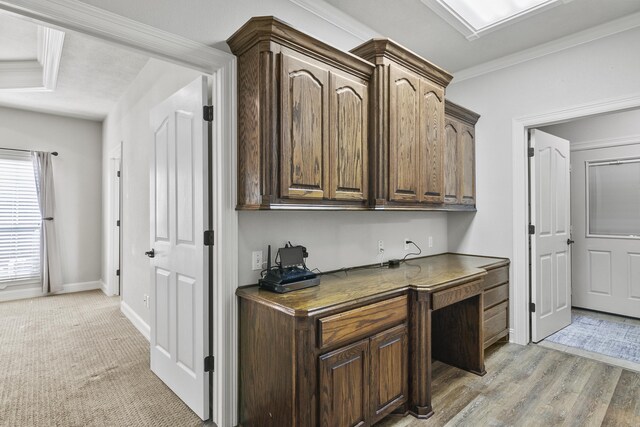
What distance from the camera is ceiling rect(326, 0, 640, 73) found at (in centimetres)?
260

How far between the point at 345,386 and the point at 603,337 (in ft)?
10.5

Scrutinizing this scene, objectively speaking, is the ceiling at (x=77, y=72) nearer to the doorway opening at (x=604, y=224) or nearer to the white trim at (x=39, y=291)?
the white trim at (x=39, y=291)

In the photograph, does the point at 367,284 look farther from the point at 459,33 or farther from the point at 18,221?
the point at 18,221

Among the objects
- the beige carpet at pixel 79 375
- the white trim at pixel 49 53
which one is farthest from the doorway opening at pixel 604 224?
the white trim at pixel 49 53

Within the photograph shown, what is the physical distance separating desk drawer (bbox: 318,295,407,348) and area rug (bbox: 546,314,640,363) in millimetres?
2360

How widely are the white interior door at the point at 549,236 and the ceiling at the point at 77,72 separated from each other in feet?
12.9

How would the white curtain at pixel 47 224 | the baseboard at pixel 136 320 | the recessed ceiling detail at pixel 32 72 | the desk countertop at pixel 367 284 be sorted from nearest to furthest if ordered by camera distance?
the desk countertop at pixel 367 284 < the baseboard at pixel 136 320 < the recessed ceiling detail at pixel 32 72 < the white curtain at pixel 47 224

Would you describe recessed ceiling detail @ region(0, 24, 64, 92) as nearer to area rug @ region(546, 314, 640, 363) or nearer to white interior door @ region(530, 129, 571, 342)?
white interior door @ region(530, 129, 571, 342)

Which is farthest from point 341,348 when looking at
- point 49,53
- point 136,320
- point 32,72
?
point 32,72

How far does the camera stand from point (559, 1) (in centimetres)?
255

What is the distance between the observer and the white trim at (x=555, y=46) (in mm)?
2760

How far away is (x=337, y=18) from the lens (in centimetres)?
265

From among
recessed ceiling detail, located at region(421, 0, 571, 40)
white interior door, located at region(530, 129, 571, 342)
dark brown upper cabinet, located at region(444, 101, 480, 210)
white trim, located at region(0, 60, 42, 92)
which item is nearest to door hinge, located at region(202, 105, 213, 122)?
recessed ceiling detail, located at region(421, 0, 571, 40)

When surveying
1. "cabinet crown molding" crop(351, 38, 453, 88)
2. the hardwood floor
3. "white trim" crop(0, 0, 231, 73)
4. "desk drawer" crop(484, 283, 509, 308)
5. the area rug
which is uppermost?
"cabinet crown molding" crop(351, 38, 453, 88)
